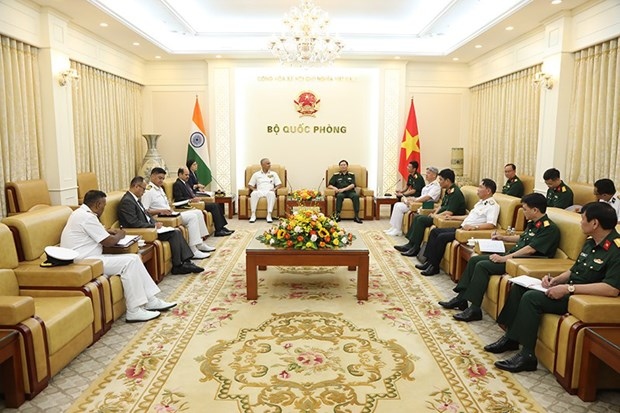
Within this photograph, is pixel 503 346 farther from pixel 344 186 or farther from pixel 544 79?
pixel 344 186

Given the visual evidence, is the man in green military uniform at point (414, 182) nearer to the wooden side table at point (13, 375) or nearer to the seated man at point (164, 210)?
the seated man at point (164, 210)

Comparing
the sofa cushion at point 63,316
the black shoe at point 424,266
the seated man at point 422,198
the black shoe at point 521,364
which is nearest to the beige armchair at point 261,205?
the seated man at point 422,198

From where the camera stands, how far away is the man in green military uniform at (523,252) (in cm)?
438

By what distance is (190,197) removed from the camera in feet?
27.7

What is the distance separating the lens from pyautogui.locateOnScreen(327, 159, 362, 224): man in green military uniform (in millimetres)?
9969

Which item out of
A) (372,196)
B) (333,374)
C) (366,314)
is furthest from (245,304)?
(372,196)

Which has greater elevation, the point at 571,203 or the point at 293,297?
the point at 571,203

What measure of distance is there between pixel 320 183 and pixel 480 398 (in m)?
8.48

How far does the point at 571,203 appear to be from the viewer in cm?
633

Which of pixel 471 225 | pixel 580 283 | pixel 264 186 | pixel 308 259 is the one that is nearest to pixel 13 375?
pixel 308 259

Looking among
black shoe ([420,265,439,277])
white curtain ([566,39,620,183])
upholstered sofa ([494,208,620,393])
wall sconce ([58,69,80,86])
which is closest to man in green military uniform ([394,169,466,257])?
black shoe ([420,265,439,277])

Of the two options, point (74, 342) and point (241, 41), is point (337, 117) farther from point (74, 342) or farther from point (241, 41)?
point (74, 342)

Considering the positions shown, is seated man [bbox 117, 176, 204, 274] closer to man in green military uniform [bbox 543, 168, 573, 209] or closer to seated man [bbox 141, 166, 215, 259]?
seated man [bbox 141, 166, 215, 259]

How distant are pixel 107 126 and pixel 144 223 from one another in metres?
4.24
